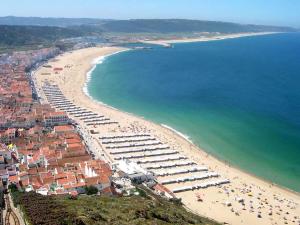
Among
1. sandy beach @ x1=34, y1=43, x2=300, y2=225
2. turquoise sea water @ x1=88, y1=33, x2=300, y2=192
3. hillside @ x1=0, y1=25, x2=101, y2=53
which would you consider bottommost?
sandy beach @ x1=34, y1=43, x2=300, y2=225

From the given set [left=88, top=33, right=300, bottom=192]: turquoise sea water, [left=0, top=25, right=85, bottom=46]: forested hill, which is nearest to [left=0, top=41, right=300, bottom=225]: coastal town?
[left=88, top=33, right=300, bottom=192]: turquoise sea water

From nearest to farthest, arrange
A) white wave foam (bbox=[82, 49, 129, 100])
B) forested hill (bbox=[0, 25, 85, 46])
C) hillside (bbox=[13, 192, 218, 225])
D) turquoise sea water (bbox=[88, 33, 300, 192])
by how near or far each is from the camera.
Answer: hillside (bbox=[13, 192, 218, 225])
turquoise sea water (bbox=[88, 33, 300, 192])
white wave foam (bbox=[82, 49, 129, 100])
forested hill (bbox=[0, 25, 85, 46])

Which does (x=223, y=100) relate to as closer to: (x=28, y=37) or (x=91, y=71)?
(x=91, y=71)

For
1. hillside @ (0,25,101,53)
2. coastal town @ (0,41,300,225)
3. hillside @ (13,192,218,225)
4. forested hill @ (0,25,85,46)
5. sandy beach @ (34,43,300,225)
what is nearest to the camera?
hillside @ (13,192,218,225)

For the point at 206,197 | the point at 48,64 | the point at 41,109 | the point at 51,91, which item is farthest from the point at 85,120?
the point at 48,64

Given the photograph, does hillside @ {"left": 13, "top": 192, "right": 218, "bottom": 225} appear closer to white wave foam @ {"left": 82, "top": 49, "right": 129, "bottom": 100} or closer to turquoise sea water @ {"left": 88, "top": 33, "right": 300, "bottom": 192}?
turquoise sea water @ {"left": 88, "top": 33, "right": 300, "bottom": 192}

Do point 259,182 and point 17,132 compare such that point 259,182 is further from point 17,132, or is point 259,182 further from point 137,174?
point 17,132
